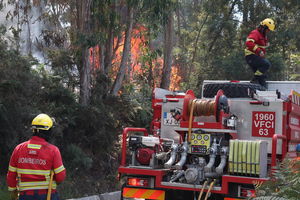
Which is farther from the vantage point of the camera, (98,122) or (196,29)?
(196,29)

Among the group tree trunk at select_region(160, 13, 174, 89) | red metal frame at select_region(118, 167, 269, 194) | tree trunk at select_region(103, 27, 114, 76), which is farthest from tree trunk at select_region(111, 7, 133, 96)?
red metal frame at select_region(118, 167, 269, 194)

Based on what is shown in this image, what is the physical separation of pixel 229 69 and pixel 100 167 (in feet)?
31.8

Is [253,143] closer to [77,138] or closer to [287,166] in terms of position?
[287,166]

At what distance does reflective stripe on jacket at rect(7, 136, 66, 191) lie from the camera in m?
6.15

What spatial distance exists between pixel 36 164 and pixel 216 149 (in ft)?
9.90

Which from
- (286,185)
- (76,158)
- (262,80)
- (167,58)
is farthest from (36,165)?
(167,58)

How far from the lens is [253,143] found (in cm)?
774

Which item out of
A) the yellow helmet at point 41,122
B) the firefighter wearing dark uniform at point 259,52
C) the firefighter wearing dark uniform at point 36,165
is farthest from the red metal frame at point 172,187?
the firefighter wearing dark uniform at point 259,52

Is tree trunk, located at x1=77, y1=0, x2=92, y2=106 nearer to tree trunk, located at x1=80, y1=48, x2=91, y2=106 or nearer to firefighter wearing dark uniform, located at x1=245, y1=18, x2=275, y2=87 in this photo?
tree trunk, located at x1=80, y1=48, x2=91, y2=106

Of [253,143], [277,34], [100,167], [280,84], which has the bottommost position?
[100,167]

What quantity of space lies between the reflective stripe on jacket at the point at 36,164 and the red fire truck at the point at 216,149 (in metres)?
2.38

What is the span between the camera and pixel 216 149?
8.12 meters

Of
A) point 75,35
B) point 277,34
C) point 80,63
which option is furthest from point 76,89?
point 277,34

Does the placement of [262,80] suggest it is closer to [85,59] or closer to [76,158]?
[76,158]
